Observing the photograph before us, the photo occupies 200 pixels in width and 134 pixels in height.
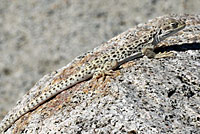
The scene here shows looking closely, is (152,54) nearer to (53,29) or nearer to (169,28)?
(169,28)

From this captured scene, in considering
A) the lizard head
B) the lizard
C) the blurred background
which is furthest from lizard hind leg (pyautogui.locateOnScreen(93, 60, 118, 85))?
the blurred background

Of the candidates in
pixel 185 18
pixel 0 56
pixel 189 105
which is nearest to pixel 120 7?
pixel 0 56

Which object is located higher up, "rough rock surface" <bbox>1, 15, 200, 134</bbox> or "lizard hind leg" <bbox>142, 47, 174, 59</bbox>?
"lizard hind leg" <bbox>142, 47, 174, 59</bbox>

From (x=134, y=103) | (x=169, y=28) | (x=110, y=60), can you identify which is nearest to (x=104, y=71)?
(x=110, y=60)

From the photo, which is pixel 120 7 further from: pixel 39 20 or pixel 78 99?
pixel 78 99

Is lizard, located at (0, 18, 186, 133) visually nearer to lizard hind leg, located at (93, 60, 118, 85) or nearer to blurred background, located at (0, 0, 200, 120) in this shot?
lizard hind leg, located at (93, 60, 118, 85)

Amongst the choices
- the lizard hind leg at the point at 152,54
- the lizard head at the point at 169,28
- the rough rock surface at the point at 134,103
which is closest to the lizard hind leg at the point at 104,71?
the rough rock surface at the point at 134,103
